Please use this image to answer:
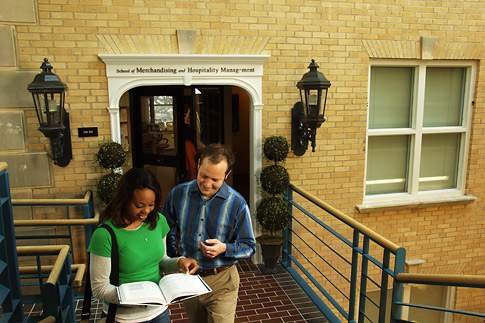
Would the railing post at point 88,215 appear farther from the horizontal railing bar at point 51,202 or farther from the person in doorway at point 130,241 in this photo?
the person in doorway at point 130,241

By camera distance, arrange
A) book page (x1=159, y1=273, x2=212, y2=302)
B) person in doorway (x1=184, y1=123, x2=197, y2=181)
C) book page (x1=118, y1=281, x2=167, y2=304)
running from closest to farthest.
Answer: book page (x1=118, y1=281, x2=167, y2=304)
book page (x1=159, y1=273, x2=212, y2=302)
person in doorway (x1=184, y1=123, x2=197, y2=181)

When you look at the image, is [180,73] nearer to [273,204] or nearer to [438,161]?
[273,204]

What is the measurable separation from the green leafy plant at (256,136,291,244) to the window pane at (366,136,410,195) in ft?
4.82

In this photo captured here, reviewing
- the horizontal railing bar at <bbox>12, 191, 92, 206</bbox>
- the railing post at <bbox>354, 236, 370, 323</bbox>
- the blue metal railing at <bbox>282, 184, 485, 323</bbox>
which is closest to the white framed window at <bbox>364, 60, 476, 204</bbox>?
the blue metal railing at <bbox>282, 184, 485, 323</bbox>

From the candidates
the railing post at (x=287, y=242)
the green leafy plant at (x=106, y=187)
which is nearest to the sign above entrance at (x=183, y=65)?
the green leafy plant at (x=106, y=187)

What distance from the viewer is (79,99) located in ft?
14.7

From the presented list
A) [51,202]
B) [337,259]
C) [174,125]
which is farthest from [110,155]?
[337,259]

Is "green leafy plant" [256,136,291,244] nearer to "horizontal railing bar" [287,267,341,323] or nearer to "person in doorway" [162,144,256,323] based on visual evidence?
"horizontal railing bar" [287,267,341,323]

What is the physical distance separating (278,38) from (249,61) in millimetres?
468

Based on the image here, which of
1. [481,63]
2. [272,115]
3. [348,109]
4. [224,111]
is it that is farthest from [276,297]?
[481,63]

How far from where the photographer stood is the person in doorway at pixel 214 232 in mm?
2539

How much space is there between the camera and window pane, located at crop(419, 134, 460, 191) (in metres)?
5.86

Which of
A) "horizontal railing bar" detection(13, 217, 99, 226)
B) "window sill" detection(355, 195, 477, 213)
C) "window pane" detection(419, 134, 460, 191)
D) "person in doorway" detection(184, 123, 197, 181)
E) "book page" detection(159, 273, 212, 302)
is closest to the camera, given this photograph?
"book page" detection(159, 273, 212, 302)

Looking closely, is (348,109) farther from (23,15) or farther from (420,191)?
(23,15)
